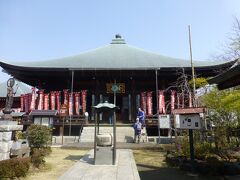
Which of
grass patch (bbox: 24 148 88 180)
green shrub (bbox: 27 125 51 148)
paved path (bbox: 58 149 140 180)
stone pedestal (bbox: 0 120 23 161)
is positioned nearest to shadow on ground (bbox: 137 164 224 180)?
paved path (bbox: 58 149 140 180)

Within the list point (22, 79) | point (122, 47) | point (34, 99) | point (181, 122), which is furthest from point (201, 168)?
point (122, 47)

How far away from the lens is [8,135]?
8.67 m

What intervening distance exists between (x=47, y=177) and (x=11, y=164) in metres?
1.21

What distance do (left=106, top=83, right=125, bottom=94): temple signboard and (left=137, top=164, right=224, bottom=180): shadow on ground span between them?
15.0m

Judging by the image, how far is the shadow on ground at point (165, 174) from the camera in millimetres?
8061

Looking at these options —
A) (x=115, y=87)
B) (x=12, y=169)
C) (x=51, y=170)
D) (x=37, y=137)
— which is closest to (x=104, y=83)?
(x=115, y=87)

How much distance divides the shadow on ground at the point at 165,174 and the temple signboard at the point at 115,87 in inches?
591

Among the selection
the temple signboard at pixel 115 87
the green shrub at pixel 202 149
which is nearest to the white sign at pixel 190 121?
the green shrub at pixel 202 149

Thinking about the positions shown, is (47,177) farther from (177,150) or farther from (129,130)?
(129,130)

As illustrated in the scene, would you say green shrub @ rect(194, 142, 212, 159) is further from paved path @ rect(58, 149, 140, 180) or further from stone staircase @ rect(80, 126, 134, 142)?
stone staircase @ rect(80, 126, 134, 142)

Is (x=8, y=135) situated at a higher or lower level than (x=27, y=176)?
higher

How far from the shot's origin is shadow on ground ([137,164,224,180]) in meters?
8.06

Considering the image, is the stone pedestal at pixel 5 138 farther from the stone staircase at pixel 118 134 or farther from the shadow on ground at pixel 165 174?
the stone staircase at pixel 118 134

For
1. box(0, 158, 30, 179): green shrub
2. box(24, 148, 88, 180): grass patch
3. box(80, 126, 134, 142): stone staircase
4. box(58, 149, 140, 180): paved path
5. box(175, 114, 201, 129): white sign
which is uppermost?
box(175, 114, 201, 129): white sign
